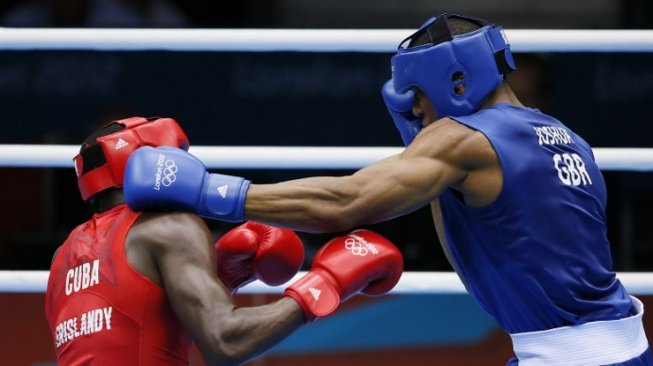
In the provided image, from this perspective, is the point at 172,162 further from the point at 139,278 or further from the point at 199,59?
the point at 199,59

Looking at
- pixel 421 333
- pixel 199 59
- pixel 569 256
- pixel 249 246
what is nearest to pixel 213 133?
pixel 199 59

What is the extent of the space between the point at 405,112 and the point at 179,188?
720mm

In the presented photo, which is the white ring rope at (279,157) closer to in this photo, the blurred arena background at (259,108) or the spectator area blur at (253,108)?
the blurred arena background at (259,108)

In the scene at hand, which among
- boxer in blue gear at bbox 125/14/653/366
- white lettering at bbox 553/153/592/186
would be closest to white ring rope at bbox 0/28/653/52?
boxer in blue gear at bbox 125/14/653/366

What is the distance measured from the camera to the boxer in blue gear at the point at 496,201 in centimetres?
285

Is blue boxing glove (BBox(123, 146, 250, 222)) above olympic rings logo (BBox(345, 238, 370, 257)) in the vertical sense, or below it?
above

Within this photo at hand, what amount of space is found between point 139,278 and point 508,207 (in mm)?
846

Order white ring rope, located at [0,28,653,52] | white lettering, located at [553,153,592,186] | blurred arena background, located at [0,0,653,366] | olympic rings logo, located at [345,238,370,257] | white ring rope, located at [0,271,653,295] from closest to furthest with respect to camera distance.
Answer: olympic rings logo, located at [345,238,370,257] → white lettering, located at [553,153,592,186] → white ring rope, located at [0,271,653,295] → white ring rope, located at [0,28,653,52] → blurred arena background, located at [0,0,653,366]

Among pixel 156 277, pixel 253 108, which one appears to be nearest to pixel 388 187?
pixel 156 277

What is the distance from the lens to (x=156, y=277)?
2.86 m

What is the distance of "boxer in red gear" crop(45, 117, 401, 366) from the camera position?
275 cm

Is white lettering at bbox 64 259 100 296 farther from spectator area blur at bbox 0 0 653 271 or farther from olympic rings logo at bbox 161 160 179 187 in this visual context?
spectator area blur at bbox 0 0 653 271

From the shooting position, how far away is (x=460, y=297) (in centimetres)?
426

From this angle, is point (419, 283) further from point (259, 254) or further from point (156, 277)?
point (156, 277)
